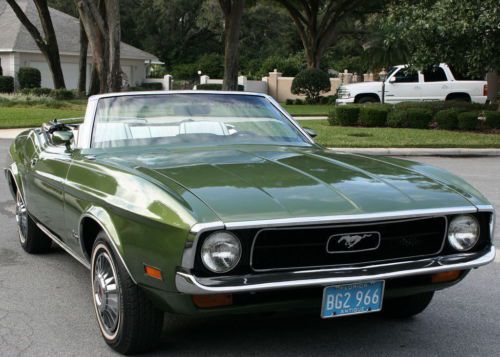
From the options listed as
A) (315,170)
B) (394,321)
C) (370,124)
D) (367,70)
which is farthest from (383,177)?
(367,70)

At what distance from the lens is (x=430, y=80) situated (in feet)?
84.5

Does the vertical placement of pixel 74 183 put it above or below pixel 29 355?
above

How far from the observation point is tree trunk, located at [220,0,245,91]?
1096 inches

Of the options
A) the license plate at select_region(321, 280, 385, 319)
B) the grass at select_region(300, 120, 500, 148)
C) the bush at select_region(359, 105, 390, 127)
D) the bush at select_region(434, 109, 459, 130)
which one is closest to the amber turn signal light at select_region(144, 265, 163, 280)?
the license plate at select_region(321, 280, 385, 319)

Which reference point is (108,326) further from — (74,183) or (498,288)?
(498,288)

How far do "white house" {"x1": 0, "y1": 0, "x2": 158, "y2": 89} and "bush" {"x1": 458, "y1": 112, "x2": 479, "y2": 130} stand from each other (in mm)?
22102

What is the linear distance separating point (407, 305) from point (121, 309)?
1.98 metres

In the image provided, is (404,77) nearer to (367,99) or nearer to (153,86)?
(367,99)

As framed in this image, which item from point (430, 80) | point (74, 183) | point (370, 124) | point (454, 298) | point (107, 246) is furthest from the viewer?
point (430, 80)

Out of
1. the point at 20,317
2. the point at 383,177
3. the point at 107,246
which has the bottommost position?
the point at 20,317

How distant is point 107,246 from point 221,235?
0.92m

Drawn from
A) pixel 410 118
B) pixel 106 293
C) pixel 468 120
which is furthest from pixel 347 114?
pixel 106 293

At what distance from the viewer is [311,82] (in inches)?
1500

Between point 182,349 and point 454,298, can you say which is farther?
point 454,298
